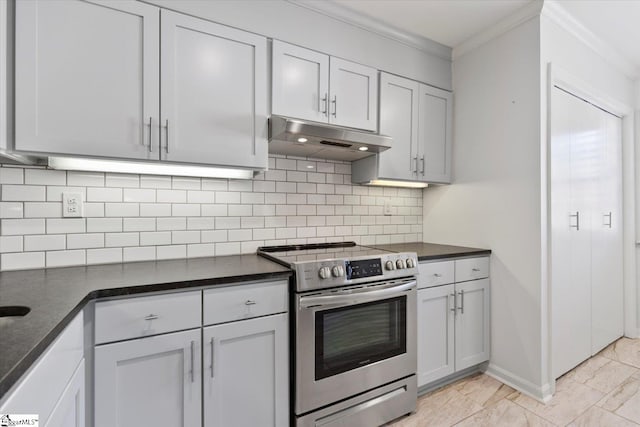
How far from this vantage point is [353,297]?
1734 mm

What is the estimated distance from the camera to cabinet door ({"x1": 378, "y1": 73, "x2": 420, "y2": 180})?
2.32 meters

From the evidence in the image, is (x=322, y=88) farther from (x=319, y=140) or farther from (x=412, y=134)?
(x=412, y=134)

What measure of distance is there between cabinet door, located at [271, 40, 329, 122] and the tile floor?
1974 millimetres

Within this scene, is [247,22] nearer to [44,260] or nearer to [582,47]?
[44,260]

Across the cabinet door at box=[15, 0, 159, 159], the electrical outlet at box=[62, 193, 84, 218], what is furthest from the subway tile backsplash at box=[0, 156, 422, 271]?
the cabinet door at box=[15, 0, 159, 159]

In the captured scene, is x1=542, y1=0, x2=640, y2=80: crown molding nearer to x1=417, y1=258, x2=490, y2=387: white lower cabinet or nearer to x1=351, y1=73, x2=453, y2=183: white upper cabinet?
x1=351, y1=73, x2=453, y2=183: white upper cabinet

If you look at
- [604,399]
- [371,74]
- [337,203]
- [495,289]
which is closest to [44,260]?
[337,203]

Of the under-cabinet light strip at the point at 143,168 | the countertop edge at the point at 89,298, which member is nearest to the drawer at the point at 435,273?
the countertop edge at the point at 89,298

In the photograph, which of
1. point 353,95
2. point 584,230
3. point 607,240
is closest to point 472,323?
point 584,230

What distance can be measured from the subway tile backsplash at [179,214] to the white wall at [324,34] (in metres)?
0.78

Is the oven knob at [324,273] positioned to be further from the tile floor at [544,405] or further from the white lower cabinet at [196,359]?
the tile floor at [544,405]

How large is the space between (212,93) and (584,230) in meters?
2.90

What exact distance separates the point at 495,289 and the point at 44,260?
112 inches

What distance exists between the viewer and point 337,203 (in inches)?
99.6
